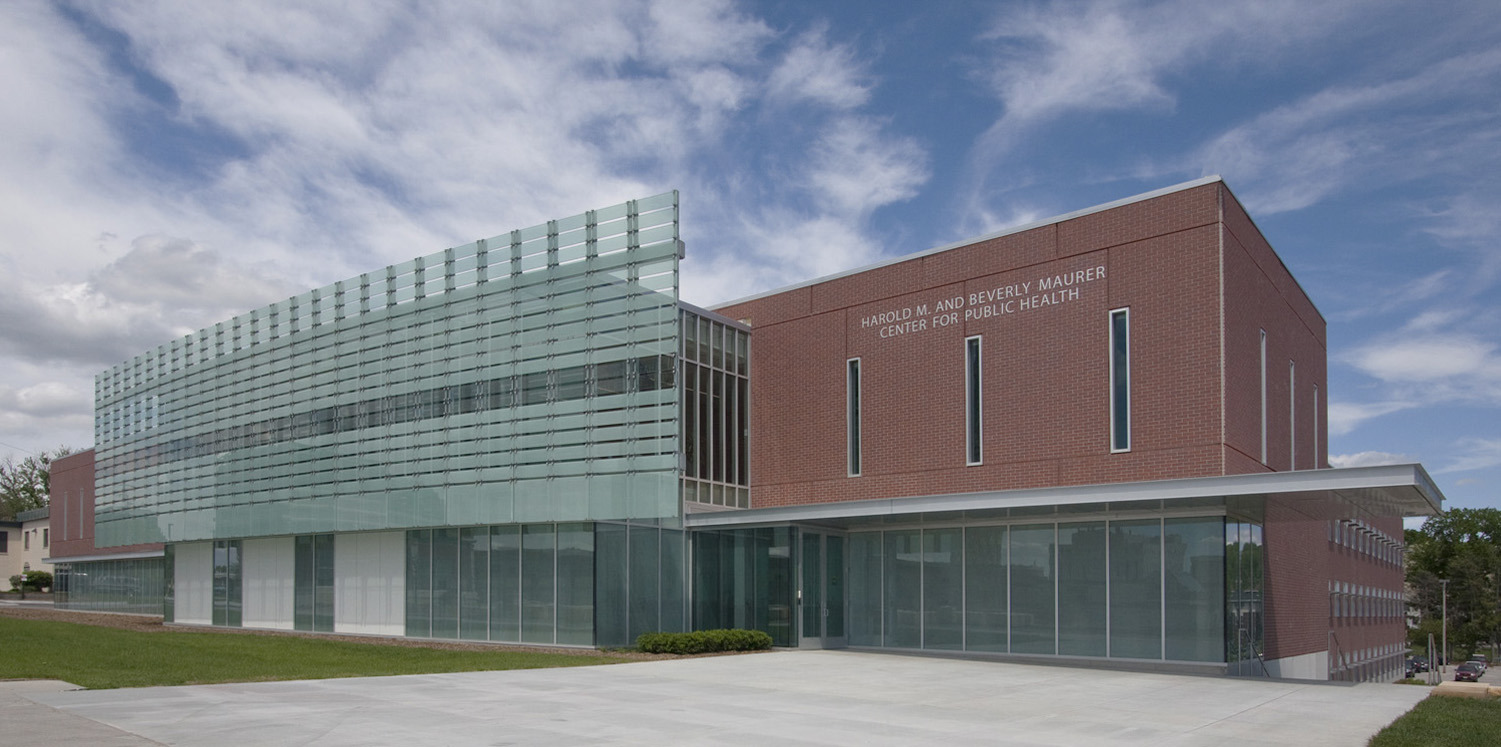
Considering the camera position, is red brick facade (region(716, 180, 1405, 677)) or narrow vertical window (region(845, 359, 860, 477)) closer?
red brick facade (region(716, 180, 1405, 677))

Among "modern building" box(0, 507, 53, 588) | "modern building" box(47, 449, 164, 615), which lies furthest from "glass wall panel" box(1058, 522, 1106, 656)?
"modern building" box(0, 507, 53, 588)

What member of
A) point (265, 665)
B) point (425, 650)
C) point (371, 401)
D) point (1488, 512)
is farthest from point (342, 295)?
point (1488, 512)

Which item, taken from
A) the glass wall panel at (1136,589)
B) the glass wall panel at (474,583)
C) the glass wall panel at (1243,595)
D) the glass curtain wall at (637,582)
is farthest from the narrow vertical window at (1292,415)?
the glass wall panel at (474,583)

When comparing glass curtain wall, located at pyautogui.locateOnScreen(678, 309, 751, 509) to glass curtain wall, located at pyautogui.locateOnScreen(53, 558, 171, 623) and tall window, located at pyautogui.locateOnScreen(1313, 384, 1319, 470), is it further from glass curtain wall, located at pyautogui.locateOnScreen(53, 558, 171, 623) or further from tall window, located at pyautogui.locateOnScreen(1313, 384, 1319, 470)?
glass curtain wall, located at pyautogui.locateOnScreen(53, 558, 171, 623)

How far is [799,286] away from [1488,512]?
12092cm

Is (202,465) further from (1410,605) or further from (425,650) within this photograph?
(1410,605)

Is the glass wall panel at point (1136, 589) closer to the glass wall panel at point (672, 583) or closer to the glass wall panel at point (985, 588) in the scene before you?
the glass wall panel at point (985, 588)

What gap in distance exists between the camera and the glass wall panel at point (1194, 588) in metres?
23.1

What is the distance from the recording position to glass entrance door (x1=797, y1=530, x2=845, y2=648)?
29.2 meters

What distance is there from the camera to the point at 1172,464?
2486cm

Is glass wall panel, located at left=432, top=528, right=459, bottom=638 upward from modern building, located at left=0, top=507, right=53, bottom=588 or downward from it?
upward

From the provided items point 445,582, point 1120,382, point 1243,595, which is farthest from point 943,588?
point 445,582

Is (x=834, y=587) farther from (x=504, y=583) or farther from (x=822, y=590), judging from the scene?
(x=504, y=583)

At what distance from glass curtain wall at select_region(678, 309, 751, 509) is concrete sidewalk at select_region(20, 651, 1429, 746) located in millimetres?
9697
